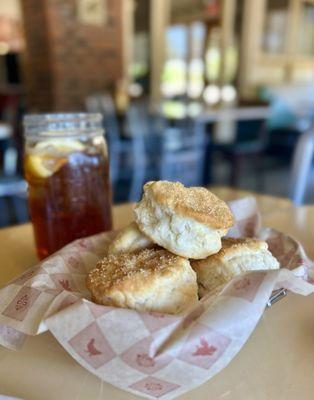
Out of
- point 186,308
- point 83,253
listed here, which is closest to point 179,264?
point 186,308

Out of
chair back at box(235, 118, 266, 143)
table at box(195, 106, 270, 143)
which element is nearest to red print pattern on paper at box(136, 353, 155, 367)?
table at box(195, 106, 270, 143)

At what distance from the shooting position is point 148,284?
0.45 metres

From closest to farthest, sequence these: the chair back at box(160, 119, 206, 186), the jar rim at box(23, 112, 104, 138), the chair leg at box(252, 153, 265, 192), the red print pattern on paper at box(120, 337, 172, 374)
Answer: the red print pattern on paper at box(120, 337, 172, 374), the jar rim at box(23, 112, 104, 138), the chair back at box(160, 119, 206, 186), the chair leg at box(252, 153, 265, 192)

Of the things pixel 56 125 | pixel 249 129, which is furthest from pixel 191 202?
pixel 249 129

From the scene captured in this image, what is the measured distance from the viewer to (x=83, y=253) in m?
0.60

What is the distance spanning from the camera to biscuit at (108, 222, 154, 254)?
21.7 inches

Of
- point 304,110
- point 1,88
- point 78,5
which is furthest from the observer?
point 1,88

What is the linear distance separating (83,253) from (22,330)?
0.58 ft

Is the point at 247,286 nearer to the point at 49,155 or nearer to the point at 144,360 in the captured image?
the point at 144,360

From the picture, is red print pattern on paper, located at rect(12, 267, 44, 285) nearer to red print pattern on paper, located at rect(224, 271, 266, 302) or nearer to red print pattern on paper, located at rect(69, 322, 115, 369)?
red print pattern on paper, located at rect(69, 322, 115, 369)

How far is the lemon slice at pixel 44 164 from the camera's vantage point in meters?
0.73

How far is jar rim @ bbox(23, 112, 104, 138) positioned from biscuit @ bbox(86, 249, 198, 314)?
0.33 m

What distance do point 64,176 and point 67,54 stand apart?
13.9 feet

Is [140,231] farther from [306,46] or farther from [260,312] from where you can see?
[306,46]
